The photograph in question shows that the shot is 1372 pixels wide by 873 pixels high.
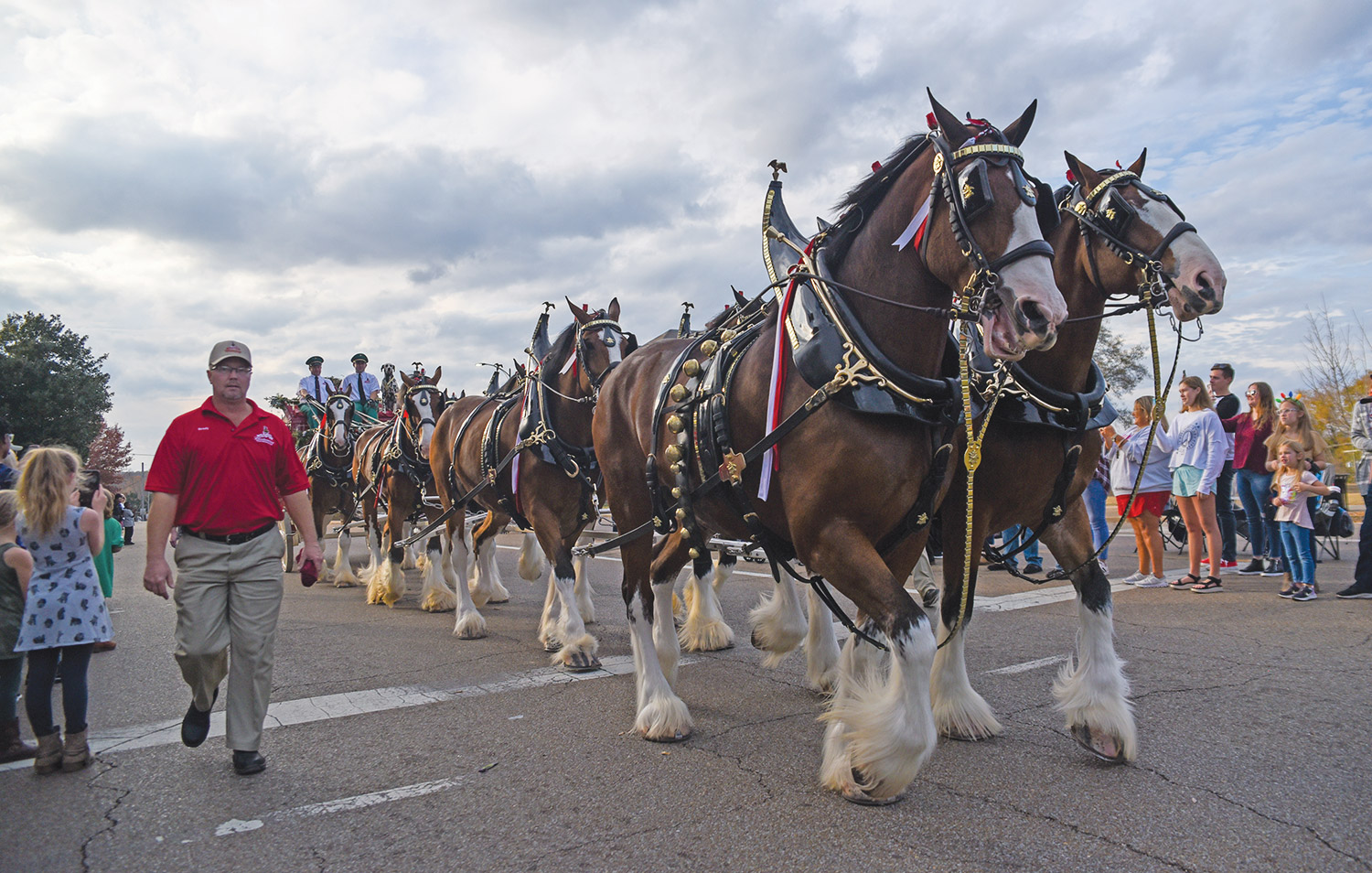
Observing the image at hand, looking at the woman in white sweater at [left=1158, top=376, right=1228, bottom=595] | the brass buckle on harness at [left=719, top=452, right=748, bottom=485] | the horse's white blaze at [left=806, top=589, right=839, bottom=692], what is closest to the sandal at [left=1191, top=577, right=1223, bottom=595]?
the woman in white sweater at [left=1158, top=376, right=1228, bottom=595]

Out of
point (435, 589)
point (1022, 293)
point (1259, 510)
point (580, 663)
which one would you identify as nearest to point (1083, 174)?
point (1022, 293)

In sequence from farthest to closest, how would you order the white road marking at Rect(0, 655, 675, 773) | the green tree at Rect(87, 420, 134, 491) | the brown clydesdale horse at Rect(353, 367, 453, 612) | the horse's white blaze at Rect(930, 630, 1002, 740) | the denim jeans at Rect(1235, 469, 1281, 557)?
the green tree at Rect(87, 420, 134, 491) → the brown clydesdale horse at Rect(353, 367, 453, 612) → the denim jeans at Rect(1235, 469, 1281, 557) → the white road marking at Rect(0, 655, 675, 773) → the horse's white blaze at Rect(930, 630, 1002, 740)

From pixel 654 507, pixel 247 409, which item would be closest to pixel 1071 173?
pixel 654 507

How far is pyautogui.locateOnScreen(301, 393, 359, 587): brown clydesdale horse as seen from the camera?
12.1 meters

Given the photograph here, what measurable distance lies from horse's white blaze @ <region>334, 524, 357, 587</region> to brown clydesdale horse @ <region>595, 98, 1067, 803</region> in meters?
8.99

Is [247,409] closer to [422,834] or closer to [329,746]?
[329,746]

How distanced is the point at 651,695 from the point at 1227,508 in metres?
8.36

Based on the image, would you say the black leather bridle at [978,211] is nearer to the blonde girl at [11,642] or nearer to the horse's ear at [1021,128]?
the horse's ear at [1021,128]

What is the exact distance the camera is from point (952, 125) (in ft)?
10.7

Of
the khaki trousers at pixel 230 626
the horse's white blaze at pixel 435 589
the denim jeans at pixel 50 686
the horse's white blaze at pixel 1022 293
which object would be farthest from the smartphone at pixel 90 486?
the horse's white blaze at pixel 1022 293

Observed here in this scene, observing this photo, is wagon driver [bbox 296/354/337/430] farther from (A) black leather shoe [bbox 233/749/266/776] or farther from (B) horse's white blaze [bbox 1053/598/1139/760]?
(B) horse's white blaze [bbox 1053/598/1139/760]

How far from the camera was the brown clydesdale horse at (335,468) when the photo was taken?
39.6 ft

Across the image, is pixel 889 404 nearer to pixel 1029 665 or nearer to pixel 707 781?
pixel 707 781

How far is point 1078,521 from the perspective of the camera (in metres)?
4.05
